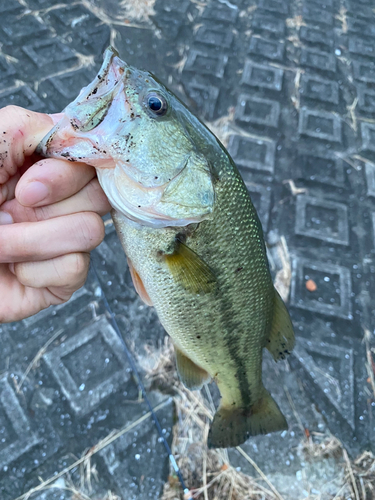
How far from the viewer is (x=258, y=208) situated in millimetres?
2590

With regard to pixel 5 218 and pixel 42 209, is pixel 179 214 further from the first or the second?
pixel 5 218

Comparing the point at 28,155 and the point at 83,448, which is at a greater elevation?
the point at 28,155

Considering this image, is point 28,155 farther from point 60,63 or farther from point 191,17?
point 191,17

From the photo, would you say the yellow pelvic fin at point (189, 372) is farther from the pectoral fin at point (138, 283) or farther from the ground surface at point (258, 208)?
the ground surface at point (258, 208)

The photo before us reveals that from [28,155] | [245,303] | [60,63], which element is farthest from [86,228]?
[60,63]

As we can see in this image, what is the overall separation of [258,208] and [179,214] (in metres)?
1.63

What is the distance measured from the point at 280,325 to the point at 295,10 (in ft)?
12.2

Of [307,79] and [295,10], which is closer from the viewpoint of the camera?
[307,79]

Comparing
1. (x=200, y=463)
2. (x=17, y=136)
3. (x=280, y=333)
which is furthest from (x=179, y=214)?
(x=200, y=463)

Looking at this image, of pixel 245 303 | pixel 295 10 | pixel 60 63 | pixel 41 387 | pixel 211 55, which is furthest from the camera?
pixel 295 10

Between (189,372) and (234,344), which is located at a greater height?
(234,344)

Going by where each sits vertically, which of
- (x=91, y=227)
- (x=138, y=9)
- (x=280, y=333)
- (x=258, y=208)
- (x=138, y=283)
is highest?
(x=138, y=9)

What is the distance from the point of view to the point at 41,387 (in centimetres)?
187

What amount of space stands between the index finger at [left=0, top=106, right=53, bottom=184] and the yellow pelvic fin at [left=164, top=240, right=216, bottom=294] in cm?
49
